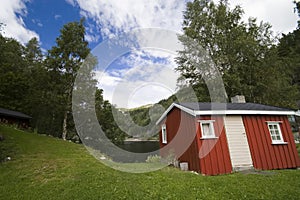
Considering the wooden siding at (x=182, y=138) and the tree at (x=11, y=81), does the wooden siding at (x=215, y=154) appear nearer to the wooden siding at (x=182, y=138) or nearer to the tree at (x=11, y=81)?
the wooden siding at (x=182, y=138)

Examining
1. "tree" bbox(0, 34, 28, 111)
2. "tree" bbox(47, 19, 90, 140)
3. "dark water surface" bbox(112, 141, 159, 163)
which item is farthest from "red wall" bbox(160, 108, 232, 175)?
"tree" bbox(0, 34, 28, 111)

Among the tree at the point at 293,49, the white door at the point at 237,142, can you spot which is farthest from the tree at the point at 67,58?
the tree at the point at 293,49

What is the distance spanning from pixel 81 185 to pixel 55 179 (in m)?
1.10

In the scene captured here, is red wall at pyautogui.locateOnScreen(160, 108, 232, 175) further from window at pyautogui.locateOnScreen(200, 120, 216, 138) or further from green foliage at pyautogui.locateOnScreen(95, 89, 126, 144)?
green foliage at pyautogui.locateOnScreen(95, 89, 126, 144)

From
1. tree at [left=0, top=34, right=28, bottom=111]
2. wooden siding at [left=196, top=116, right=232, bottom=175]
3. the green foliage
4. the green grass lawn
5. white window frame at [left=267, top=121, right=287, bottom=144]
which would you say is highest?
tree at [left=0, top=34, right=28, bottom=111]

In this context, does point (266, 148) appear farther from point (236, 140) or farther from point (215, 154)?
point (215, 154)

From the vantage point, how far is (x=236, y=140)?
22.4 ft

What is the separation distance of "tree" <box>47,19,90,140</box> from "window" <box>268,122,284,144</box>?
1636 cm

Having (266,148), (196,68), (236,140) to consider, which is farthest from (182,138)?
(196,68)

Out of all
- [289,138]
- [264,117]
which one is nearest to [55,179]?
[264,117]

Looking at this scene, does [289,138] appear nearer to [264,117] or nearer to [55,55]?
[264,117]

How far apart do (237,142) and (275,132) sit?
2.09 meters

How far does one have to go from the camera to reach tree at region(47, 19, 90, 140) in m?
16.7

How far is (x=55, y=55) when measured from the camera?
17078mm
